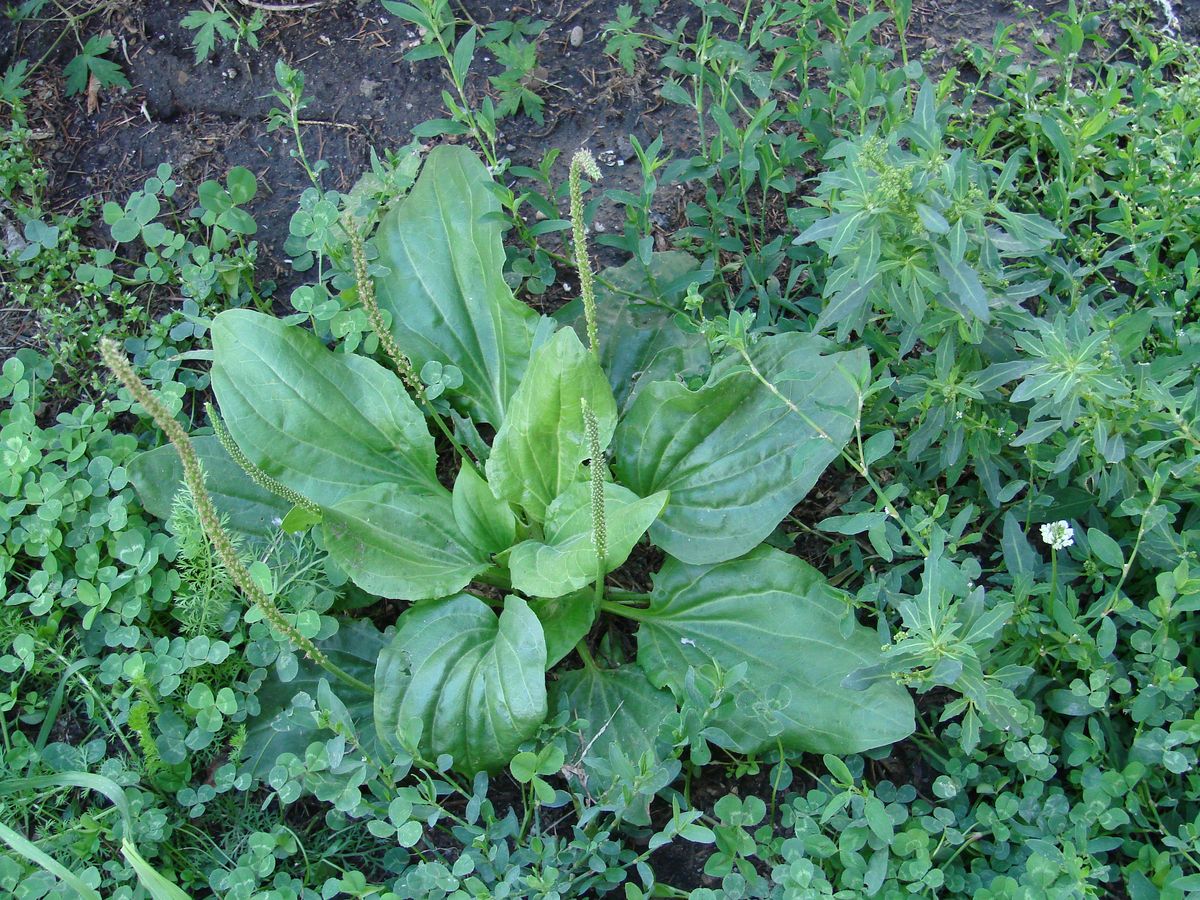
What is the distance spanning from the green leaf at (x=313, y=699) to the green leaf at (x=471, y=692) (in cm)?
16

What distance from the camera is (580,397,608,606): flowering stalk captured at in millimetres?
2113

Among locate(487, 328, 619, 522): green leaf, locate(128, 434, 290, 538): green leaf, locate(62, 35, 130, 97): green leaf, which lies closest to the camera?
locate(487, 328, 619, 522): green leaf

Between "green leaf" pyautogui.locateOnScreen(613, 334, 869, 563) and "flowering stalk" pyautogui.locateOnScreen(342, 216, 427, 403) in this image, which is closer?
"flowering stalk" pyautogui.locateOnScreen(342, 216, 427, 403)

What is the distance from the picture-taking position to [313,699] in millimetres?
2746

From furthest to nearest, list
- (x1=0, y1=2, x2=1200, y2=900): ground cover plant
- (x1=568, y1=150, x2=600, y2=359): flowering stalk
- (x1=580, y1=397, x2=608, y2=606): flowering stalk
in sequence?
(x1=0, y1=2, x2=1200, y2=900): ground cover plant, (x1=568, y1=150, x2=600, y2=359): flowering stalk, (x1=580, y1=397, x2=608, y2=606): flowering stalk

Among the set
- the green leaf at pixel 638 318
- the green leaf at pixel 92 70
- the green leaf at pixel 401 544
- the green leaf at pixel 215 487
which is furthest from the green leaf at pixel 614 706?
the green leaf at pixel 92 70

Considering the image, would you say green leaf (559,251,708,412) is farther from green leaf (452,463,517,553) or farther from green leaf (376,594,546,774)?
green leaf (376,594,546,774)

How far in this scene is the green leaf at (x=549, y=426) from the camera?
2.64m

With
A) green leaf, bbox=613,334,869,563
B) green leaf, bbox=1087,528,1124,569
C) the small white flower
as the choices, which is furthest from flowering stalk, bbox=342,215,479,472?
green leaf, bbox=1087,528,1124,569

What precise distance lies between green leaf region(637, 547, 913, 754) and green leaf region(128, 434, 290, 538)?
3.61ft

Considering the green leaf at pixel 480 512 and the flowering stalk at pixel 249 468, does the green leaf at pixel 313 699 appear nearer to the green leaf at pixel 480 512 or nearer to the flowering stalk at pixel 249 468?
the green leaf at pixel 480 512

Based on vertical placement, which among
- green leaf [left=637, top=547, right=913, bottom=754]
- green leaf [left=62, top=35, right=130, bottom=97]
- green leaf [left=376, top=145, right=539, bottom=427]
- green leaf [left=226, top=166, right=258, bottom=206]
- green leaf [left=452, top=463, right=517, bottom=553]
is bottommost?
green leaf [left=637, top=547, right=913, bottom=754]

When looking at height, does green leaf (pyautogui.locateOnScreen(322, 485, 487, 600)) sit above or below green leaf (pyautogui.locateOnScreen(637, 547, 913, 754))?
above

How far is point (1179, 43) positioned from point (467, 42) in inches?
94.9
